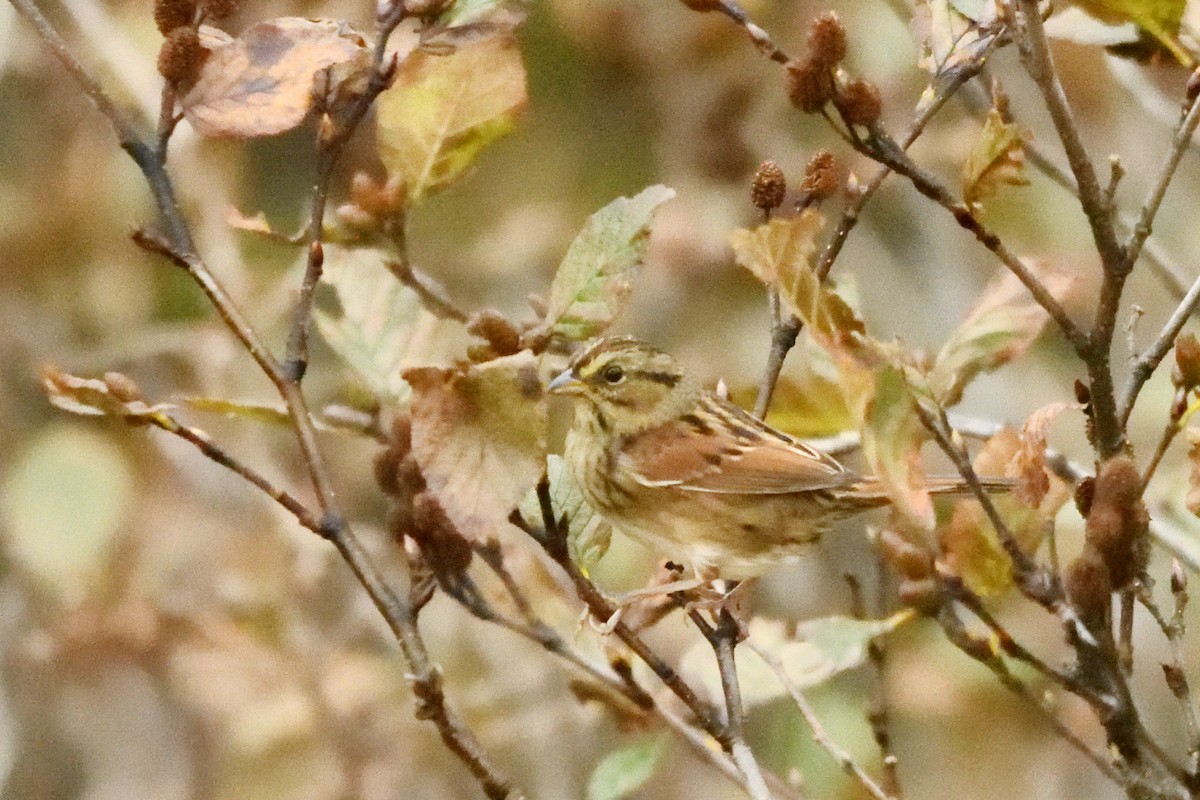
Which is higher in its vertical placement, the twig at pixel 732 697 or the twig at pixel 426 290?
the twig at pixel 426 290

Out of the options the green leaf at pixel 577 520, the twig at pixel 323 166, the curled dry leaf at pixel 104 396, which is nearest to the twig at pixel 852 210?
the green leaf at pixel 577 520

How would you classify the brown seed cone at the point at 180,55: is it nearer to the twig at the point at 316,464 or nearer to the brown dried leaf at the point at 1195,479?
the twig at the point at 316,464

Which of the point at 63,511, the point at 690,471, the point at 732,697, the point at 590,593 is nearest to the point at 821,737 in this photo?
the point at 732,697

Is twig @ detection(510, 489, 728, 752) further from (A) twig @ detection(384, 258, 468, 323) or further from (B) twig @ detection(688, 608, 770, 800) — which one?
(A) twig @ detection(384, 258, 468, 323)

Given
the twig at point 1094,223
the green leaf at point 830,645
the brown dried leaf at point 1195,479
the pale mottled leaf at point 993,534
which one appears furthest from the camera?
the green leaf at point 830,645

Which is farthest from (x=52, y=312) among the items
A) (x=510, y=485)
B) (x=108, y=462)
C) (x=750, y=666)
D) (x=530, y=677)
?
(x=510, y=485)

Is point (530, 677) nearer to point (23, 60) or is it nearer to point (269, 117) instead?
point (23, 60)

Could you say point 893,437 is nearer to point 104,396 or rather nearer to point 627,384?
point 104,396
